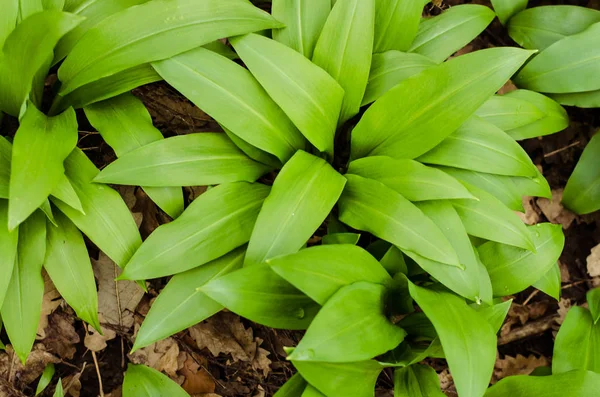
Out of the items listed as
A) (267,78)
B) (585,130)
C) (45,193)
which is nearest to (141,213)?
(45,193)

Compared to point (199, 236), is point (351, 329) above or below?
below

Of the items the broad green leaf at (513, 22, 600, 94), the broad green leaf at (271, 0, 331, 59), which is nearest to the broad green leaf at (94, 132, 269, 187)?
the broad green leaf at (271, 0, 331, 59)

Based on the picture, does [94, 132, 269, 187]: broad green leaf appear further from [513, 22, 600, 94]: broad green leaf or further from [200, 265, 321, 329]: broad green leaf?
[513, 22, 600, 94]: broad green leaf

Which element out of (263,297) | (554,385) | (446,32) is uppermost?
(446,32)

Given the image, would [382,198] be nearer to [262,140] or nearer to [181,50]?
[262,140]

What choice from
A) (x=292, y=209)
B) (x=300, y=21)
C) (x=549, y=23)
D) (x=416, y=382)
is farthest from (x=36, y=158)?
(x=549, y=23)

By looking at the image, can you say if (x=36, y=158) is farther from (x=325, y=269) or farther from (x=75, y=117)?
(x=325, y=269)

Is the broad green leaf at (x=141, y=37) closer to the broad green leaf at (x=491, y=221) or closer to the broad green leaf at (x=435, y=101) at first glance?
the broad green leaf at (x=435, y=101)
